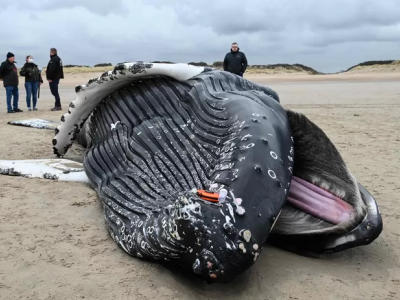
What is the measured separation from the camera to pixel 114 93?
4.71m

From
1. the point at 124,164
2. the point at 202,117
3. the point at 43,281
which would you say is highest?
the point at 202,117

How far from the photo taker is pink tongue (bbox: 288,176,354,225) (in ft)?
10.1

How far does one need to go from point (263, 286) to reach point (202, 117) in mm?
1440

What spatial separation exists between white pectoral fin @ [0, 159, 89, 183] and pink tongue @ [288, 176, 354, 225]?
215cm

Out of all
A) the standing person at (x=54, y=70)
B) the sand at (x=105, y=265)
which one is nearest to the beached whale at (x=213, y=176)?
the sand at (x=105, y=265)

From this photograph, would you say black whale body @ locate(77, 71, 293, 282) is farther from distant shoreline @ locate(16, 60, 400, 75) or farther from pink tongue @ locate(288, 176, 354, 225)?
distant shoreline @ locate(16, 60, 400, 75)

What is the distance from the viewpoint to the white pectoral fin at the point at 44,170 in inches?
176

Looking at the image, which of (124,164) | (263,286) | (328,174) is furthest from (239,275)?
(124,164)

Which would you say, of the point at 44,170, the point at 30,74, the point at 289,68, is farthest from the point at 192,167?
the point at 289,68

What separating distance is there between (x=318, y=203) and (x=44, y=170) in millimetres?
2780

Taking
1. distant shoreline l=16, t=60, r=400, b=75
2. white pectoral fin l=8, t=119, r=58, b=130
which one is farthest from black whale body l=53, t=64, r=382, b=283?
distant shoreline l=16, t=60, r=400, b=75

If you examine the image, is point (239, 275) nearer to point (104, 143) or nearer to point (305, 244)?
point (305, 244)

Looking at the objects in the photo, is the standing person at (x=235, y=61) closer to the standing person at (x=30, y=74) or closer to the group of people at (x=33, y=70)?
the group of people at (x=33, y=70)

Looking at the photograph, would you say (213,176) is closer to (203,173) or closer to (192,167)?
(203,173)
